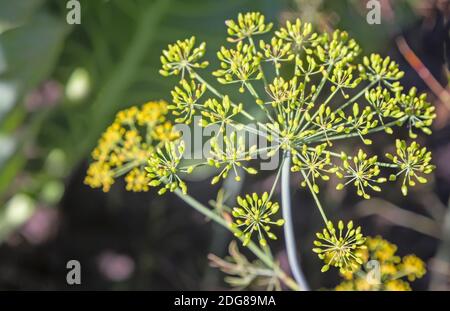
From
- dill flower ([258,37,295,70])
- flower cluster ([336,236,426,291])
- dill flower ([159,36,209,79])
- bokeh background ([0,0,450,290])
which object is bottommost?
flower cluster ([336,236,426,291])

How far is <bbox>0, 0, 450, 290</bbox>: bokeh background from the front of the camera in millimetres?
1130

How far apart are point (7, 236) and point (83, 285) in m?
0.18

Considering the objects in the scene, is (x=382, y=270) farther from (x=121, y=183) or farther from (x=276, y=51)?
(x=121, y=183)

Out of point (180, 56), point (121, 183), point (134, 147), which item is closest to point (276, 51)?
point (180, 56)

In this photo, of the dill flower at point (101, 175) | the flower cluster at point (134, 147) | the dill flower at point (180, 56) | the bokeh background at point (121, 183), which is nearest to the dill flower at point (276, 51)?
the dill flower at point (180, 56)

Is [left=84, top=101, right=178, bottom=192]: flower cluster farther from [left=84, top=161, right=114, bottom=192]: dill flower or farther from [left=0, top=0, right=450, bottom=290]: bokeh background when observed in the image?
[left=0, top=0, right=450, bottom=290]: bokeh background

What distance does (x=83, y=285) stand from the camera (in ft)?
4.01

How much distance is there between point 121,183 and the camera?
4.20ft

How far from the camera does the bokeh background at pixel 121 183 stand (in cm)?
113

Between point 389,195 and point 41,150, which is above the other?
point 41,150

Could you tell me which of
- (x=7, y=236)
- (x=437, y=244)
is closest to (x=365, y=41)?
(x=437, y=244)

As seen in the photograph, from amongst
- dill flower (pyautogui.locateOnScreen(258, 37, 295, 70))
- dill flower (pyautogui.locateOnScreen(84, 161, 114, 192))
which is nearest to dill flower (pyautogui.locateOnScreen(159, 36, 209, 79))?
dill flower (pyautogui.locateOnScreen(258, 37, 295, 70))

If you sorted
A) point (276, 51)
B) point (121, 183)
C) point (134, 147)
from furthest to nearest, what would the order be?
point (121, 183) → point (134, 147) → point (276, 51)
